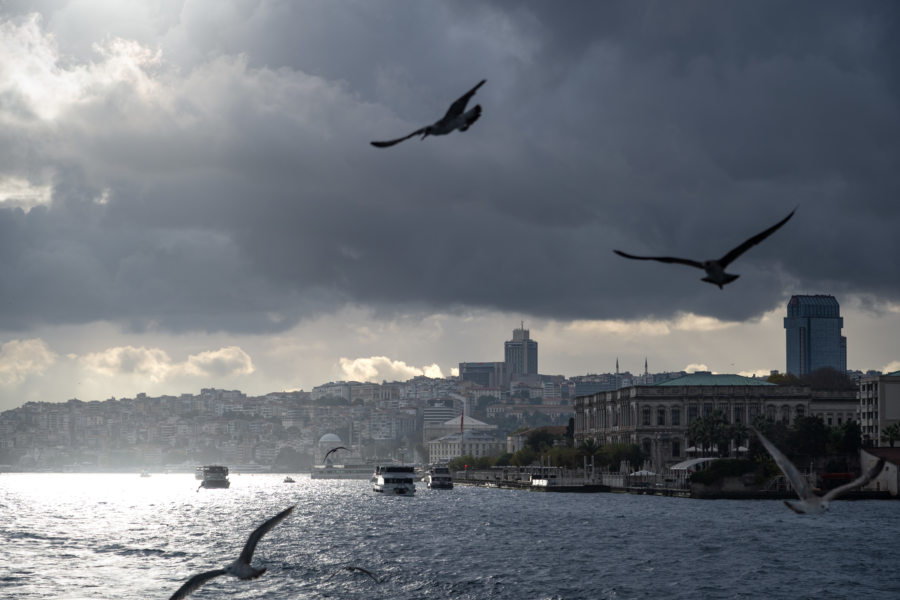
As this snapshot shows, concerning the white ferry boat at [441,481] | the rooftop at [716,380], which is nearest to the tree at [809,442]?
the rooftop at [716,380]

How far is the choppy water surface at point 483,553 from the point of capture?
142 ft

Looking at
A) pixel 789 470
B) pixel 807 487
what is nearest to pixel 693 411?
pixel 807 487

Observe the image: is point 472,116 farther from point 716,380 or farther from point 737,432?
point 716,380

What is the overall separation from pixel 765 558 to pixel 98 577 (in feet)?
98.3

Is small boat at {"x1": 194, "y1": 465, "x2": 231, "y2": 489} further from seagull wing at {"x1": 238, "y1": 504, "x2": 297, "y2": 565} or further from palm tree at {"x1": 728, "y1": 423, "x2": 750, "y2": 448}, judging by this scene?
seagull wing at {"x1": 238, "y1": 504, "x2": 297, "y2": 565}

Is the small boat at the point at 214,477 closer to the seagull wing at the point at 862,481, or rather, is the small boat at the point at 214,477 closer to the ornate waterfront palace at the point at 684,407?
the ornate waterfront palace at the point at 684,407

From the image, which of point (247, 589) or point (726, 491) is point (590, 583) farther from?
point (726, 491)

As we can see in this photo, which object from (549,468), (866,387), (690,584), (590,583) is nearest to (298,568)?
(590,583)

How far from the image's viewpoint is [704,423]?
133875mm

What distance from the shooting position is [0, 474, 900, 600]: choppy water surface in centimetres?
4316

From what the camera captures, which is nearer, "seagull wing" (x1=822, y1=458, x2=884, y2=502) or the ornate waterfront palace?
"seagull wing" (x1=822, y1=458, x2=884, y2=502)

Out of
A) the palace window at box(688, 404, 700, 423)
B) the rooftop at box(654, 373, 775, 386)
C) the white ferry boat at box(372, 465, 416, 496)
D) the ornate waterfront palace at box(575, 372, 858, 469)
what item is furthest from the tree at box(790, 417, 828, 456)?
the white ferry boat at box(372, 465, 416, 496)

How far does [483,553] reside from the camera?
5556 centimetres

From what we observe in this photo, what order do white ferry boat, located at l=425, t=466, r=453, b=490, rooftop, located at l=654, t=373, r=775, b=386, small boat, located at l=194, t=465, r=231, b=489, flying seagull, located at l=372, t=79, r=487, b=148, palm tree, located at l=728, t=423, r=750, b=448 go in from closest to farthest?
flying seagull, located at l=372, t=79, r=487, b=148 < palm tree, located at l=728, t=423, r=750, b=448 < white ferry boat, located at l=425, t=466, r=453, b=490 < small boat, located at l=194, t=465, r=231, b=489 < rooftop, located at l=654, t=373, r=775, b=386
